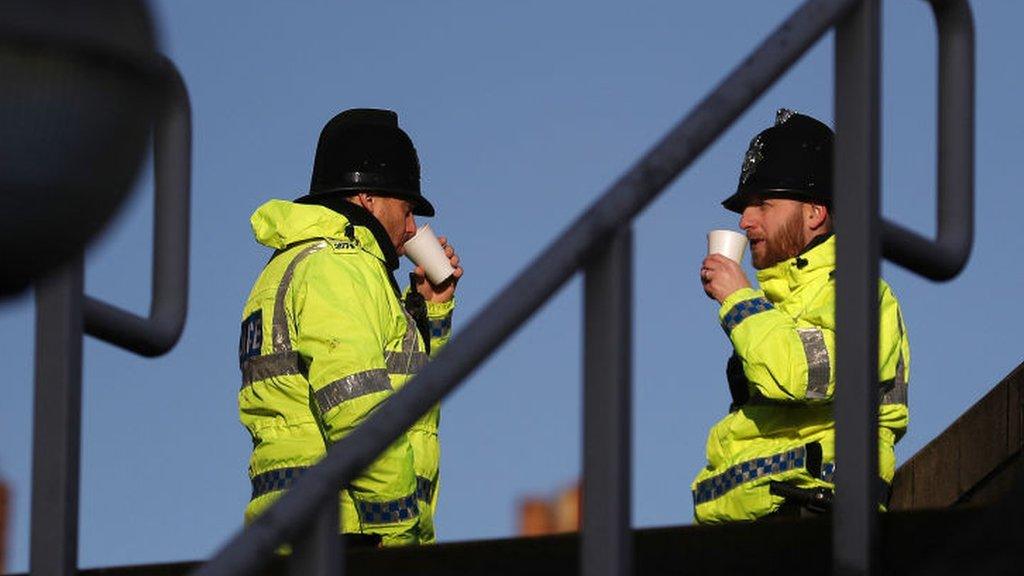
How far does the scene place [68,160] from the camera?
1509mm

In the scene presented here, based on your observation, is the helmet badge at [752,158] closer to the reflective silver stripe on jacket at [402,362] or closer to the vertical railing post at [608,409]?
the reflective silver stripe on jacket at [402,362]

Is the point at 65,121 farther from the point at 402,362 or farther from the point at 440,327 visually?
the point at 440,327

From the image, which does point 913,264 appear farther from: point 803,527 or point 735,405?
point 735,405

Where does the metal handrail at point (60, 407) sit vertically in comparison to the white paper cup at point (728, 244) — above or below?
below

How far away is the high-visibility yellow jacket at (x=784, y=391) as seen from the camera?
16.8 ft

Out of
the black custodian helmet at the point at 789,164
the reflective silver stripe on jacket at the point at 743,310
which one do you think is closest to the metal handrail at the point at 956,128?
the reflective silver stripe on jacket at the point at 743,310

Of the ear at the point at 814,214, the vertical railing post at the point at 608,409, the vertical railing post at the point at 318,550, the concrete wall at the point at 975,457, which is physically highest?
the ear at the point at 814,214

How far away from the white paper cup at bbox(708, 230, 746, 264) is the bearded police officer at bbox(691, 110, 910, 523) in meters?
0.04

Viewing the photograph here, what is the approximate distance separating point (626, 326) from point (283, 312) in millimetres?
2829

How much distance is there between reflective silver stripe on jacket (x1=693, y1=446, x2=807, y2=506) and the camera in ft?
17.3

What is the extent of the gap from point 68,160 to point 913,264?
2139 mm

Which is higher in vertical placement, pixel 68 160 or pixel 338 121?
pixel 338 121

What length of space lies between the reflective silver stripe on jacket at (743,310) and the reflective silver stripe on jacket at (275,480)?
3.58ft

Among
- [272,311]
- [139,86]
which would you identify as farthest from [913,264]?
[272,311]
